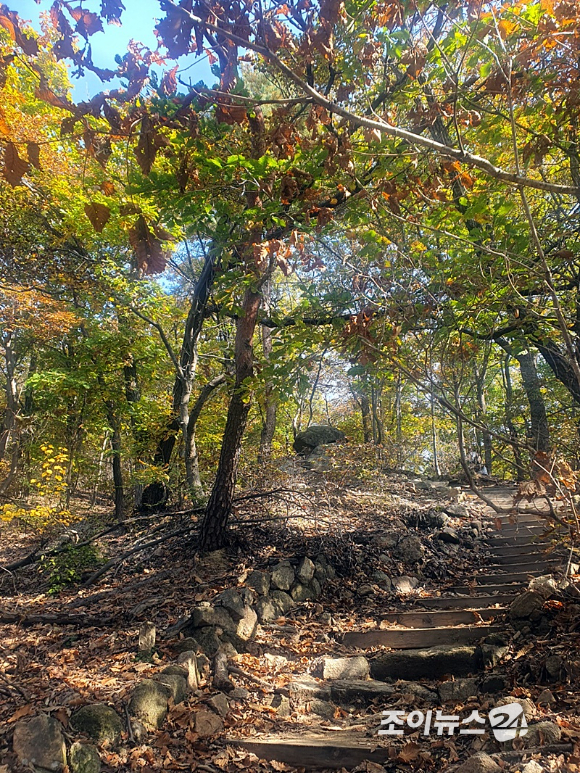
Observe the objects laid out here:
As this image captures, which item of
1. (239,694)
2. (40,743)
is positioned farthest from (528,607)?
(40,743)

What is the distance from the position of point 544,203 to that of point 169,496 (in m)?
8.46

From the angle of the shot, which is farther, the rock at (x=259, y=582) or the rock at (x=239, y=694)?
the rock at (x=259, y=582)

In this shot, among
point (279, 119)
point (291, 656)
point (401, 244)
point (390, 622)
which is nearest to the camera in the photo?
point (279, 119)

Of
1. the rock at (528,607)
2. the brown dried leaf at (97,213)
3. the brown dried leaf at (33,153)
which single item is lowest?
the rock at (528,607)

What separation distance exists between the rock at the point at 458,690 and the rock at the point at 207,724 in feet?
5.45

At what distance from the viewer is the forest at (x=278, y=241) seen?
100 inches

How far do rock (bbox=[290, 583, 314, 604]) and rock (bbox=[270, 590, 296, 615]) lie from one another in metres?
0.08

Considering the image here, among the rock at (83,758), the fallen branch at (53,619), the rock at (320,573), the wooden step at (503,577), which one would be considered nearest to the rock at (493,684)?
the rock at (83,758)

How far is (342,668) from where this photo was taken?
410 centimetres

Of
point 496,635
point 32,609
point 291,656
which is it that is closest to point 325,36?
point 496,635

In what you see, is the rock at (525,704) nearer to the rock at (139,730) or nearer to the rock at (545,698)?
the rock at (545,698)

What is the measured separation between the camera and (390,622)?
500 cm

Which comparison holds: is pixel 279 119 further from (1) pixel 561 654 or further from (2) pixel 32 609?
(2) pixel 32 609

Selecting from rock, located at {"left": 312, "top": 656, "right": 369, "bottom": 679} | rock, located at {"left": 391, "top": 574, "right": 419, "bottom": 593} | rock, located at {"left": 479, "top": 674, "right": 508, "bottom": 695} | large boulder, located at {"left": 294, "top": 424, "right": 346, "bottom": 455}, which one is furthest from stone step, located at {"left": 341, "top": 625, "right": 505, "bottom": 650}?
large boulder, located at {"left": 294, "top": 424, "right": 346, "bottom": 455}
